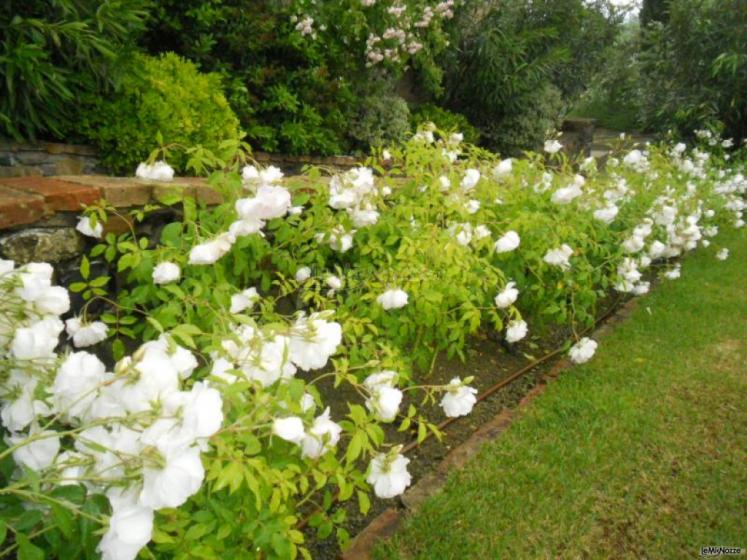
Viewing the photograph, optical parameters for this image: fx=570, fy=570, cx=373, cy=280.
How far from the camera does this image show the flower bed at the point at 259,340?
907mm

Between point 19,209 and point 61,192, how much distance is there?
16 centimetres

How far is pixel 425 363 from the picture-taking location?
246cm

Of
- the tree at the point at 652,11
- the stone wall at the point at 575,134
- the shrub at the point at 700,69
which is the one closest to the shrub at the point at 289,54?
the stone wall at the point at 575,134

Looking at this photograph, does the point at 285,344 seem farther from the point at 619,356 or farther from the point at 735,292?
the point at 735,292

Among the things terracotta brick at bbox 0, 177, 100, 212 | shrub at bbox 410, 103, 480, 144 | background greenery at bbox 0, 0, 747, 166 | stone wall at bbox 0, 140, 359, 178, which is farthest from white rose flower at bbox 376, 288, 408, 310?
A: shrub at bbox 410, 103, 480, 144

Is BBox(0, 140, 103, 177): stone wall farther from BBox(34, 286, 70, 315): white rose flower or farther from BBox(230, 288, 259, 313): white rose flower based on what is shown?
BBox(34, 286, 70, 315): white rose flower

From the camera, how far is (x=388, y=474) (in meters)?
1.54

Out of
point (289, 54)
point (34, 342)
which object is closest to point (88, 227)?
point (34, 342)

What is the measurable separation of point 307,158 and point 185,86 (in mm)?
1426

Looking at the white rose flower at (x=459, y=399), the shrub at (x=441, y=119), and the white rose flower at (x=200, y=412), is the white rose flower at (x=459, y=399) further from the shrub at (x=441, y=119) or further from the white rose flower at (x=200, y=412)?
the shrub at (x=441, y=119)

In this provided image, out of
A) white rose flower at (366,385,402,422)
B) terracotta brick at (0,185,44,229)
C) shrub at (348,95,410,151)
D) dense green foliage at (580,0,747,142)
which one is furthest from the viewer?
dense green foliage at (580,0,747,142)

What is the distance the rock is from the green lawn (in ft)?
4.80

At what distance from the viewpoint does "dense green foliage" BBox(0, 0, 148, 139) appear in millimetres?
2494

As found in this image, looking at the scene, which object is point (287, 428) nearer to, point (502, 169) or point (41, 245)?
point (41, 245)
